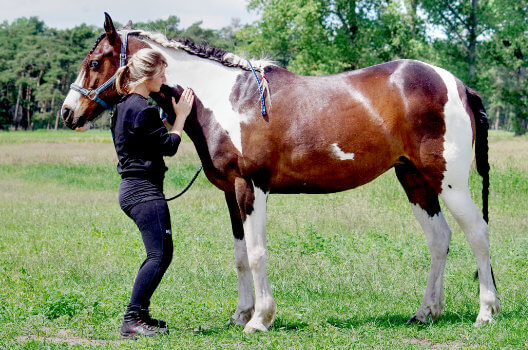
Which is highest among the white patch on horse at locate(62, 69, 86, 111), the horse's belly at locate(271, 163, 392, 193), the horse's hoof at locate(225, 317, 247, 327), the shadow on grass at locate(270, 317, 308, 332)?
the white patch on horse at locate(62, 69, 86, 111)

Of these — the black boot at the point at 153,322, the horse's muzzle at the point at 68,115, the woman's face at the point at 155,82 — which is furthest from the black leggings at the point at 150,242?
the horse's muzzle at the point at 68,115

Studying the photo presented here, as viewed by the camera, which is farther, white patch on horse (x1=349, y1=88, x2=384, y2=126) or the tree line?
the tree line

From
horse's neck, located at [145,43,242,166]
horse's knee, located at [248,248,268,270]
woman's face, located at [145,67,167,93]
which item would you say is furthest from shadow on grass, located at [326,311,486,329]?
woman's face, located at [145,67,167,93]

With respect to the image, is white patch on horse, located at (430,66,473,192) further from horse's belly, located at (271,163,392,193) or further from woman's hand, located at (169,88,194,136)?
woman's hand, located at (169,88,194,136)

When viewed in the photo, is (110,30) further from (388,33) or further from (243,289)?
(388,33)

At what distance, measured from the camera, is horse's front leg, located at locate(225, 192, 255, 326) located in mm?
5348

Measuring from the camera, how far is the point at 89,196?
16.3 metres

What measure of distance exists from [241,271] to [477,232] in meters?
2.12

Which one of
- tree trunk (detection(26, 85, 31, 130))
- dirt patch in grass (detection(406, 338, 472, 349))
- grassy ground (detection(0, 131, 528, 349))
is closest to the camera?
dirt patch in grass (detection(406, 338, 472, 349))

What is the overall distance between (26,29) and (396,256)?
3725 inches

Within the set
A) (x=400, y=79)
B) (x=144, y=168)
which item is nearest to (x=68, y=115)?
(x=144, y=168)

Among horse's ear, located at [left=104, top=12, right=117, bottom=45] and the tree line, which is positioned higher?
the tree line

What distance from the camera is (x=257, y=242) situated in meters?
5.03

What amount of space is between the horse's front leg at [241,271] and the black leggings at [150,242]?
29.2 inches
